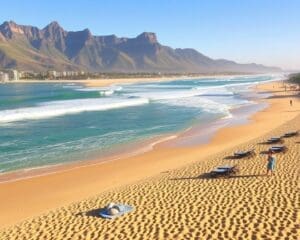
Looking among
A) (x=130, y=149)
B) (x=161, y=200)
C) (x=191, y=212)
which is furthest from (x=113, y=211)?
(x=130, y=149)

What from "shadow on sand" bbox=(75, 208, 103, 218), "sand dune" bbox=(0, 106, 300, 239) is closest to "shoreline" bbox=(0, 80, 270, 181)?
"sand dune" bbox=(0, 106, 300, 239)

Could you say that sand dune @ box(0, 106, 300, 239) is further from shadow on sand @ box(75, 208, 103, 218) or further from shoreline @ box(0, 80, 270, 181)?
shoreline @ box(0, 80, 270, 181)

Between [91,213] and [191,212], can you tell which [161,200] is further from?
[91,213]

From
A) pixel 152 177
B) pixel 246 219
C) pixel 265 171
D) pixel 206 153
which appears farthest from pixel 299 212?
pixel 206 153

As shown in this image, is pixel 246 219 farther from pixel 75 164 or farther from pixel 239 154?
pixel 75 164

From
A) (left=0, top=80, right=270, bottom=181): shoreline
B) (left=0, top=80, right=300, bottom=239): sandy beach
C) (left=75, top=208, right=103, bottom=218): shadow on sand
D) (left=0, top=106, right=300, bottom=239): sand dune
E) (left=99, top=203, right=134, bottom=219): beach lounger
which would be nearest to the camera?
(left=0, top=106, right=300, bottom=239): sand dune

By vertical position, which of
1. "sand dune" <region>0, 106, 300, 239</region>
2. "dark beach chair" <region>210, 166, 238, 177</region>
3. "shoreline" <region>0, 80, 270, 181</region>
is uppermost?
"dark beach chair" <region>210, 166, 238, 177</region>

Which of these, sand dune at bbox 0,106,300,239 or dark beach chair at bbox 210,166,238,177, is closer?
sand dune at bbox 0,106,300,239
